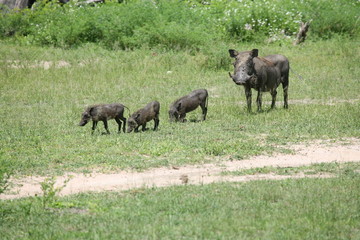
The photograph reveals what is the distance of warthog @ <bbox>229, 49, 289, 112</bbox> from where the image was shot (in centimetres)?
1502

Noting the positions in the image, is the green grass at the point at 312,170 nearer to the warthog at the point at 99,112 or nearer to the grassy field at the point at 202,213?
the grassy field at the point at 202,213

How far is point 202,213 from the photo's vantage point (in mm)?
7664

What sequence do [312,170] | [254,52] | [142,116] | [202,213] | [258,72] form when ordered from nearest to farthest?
[202,213] < [312,170] < [142,116] < [254,52] < [258,72]

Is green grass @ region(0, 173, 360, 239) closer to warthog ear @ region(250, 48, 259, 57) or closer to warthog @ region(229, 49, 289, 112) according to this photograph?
warthog @ region(229, 49, 289, 112)

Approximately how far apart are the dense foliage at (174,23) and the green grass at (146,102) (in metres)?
0.96

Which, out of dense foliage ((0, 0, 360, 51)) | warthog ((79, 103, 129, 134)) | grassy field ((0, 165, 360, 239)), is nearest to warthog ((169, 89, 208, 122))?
warthog ((79, 103, 129, 134))

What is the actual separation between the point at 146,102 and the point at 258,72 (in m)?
3.28

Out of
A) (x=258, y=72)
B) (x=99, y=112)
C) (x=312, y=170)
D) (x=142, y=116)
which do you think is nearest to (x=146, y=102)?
(x=258, y=72)

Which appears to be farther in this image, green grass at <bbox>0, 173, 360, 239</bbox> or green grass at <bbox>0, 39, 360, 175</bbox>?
green grass at <bbox>0, 39, 360, 175</bbox>

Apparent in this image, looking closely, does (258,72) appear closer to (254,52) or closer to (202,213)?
(254,52)

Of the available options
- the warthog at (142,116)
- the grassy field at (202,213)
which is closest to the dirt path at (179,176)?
the grassy field at (202,213)

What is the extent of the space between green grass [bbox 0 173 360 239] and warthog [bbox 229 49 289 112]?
20.4ft

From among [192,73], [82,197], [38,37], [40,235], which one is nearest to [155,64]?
[192,73]

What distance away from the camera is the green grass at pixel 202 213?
699cm
